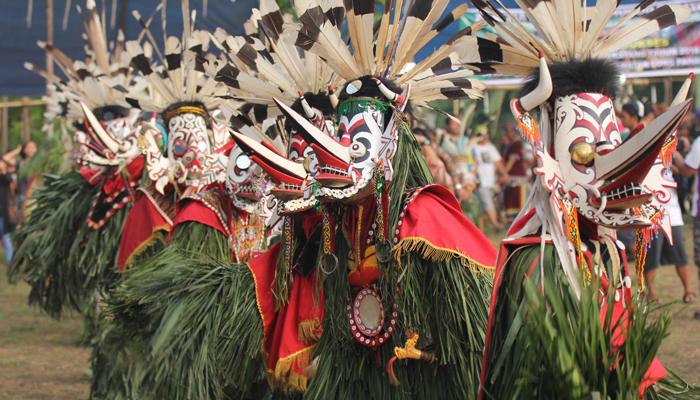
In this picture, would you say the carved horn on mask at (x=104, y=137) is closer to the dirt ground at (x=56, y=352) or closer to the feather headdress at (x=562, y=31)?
the dirt ground at (x=56, y=352)

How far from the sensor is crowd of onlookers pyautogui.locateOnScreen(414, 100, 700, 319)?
215 inches

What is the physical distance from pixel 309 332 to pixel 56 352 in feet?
13.0

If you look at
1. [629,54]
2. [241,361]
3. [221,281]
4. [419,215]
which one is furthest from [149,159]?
[629,54]

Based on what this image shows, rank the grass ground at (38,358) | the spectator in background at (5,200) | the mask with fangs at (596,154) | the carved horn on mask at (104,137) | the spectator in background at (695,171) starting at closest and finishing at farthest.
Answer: the mask with fangs at (596,154)
the grass ground at (38,358)
the carved horn on mask at (104,137)
the spectator in background at (695,171)
the spectator in background at (5,200)

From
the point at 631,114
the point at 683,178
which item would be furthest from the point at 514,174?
the point at 631,114

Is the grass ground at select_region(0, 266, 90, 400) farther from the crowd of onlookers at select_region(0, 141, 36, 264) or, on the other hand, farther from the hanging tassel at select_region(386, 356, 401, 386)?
the hanging tassel at select_region(386, 356, 401, 386)

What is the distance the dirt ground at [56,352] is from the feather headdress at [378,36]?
62.8 inches

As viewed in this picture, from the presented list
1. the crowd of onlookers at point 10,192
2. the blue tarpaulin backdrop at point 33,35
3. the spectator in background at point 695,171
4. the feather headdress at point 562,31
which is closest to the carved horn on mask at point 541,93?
the feather headdress at point 562,31

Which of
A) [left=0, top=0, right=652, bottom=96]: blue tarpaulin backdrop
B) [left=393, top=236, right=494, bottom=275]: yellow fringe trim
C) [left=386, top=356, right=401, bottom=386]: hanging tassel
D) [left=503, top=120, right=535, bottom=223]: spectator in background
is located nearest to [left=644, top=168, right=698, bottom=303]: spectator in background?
[left=0, top=0, right=652, bottom=96]: blue tarpaulin backdrop

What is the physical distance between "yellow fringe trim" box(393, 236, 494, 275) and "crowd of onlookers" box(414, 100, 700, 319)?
2.09ft

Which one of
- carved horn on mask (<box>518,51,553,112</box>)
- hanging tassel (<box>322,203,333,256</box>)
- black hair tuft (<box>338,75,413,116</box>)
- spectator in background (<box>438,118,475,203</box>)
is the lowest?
hanging tassel (<box>322,203,333,256</box>)

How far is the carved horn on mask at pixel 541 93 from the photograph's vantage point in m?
2.03

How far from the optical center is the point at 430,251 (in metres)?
2.52

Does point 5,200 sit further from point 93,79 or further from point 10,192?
point 93,79
